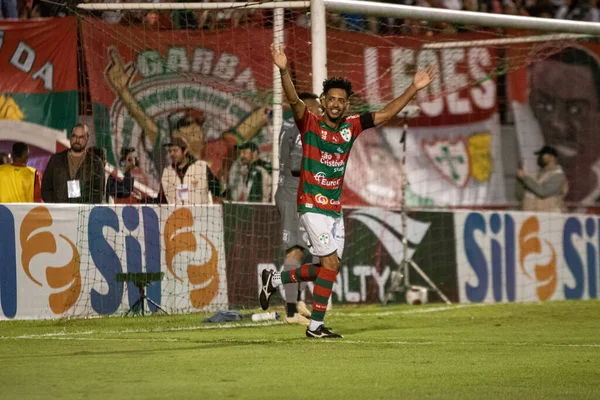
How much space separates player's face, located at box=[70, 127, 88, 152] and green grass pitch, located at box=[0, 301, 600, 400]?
2.21 meters

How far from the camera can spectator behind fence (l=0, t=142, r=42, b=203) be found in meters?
12.9

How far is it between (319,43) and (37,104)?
148 inches

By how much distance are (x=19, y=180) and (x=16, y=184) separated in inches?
2.4

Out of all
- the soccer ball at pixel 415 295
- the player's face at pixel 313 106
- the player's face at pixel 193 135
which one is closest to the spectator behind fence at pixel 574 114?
the soccer ball at pixel 415 295

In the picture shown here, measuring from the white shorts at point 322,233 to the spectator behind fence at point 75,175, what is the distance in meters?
3.94

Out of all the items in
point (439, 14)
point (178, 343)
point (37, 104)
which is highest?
point (439, 14)

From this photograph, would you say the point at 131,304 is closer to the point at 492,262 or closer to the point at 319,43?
the point at 319,43

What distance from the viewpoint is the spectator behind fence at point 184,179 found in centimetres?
1350

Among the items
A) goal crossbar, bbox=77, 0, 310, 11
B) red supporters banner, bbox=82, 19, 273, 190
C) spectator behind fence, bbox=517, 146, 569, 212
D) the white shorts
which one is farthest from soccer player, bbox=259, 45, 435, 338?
spectator behind fence, bbox=517, 146, 569, 212

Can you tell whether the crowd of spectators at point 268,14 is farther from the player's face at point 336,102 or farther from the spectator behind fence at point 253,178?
the player's face at point 336,102

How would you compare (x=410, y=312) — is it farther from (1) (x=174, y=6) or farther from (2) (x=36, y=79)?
(2) (x=36, y=79)

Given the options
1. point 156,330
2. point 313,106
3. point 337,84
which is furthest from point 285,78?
point 156,330

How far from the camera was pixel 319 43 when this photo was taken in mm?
12805

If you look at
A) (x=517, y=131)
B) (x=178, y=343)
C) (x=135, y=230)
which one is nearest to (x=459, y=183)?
(x=517, y=131)
